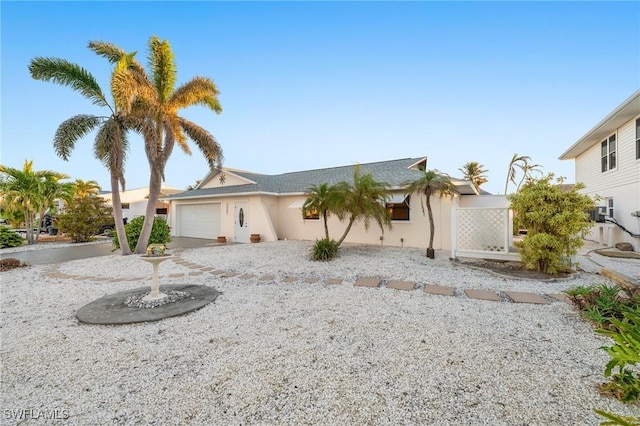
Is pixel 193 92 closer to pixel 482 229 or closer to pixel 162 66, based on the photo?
pixel 162 66

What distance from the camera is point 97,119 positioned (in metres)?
11.1

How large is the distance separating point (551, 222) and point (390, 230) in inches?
250

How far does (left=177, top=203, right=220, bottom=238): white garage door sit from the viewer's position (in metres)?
19.1

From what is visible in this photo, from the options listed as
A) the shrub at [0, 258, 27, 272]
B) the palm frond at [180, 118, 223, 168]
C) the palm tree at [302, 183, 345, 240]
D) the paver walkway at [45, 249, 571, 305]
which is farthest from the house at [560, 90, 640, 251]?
the shrub at [0, 258, 27, 272]

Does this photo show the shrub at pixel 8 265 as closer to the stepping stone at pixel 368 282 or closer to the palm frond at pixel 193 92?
the palm frond at pixel 193 92

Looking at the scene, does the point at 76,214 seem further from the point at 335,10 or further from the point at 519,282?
the point at 519,282

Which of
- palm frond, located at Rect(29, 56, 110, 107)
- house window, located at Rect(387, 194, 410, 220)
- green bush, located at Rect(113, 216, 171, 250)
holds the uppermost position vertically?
palm frond, located at Rect(29, 56, 110, 107)

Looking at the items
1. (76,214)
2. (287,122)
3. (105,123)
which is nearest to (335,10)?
(287,122)

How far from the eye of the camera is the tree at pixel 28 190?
51.1 feet

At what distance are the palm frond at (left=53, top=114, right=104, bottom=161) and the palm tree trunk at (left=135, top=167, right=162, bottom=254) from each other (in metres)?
2.94

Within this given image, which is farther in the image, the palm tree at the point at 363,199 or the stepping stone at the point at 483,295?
the palm tree at the point at 363,199

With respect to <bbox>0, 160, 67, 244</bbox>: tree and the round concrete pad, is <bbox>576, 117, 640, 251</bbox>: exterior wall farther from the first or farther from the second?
<bbox>0, 160, 67, 244</bbox>: tree

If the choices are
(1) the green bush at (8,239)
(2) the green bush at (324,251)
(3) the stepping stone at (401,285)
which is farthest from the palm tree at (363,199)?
(1) the green bush at (8,239)

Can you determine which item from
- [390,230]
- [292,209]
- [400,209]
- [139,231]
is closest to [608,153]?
[400,209]
